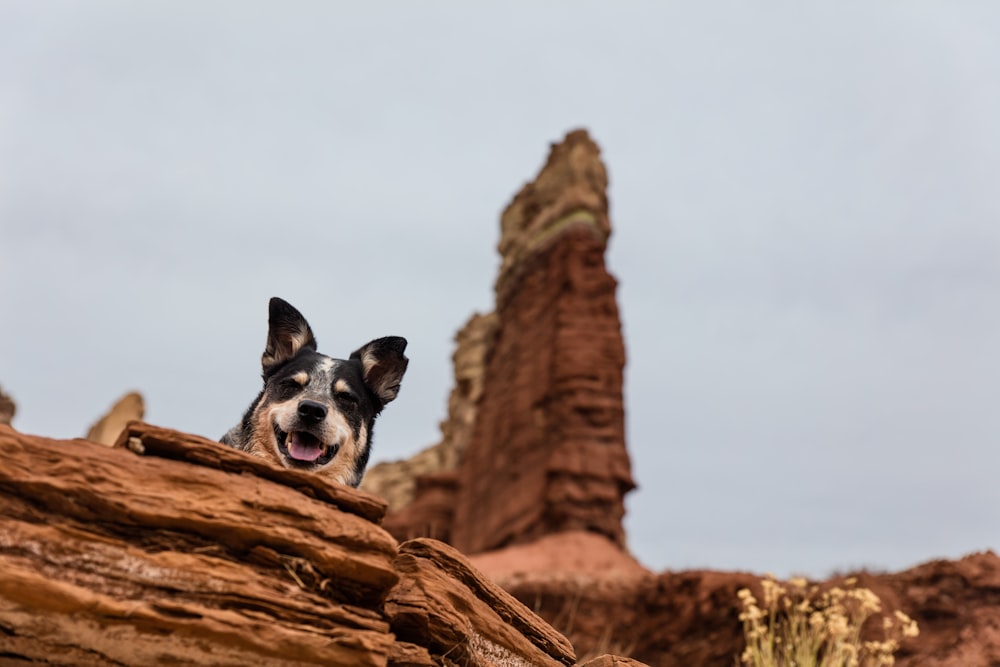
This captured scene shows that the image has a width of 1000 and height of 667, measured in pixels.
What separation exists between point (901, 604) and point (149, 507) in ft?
41.1

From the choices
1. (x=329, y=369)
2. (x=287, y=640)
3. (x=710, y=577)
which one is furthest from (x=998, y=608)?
(x=287, y=640)

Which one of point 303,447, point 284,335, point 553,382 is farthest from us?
point 553,382

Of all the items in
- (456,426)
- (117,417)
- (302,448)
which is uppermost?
(456,426)

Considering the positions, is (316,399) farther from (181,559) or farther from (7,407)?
(7,407)

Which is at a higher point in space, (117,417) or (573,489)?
(573,489)

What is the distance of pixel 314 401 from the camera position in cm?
548

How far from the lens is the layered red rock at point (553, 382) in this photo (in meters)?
22.5

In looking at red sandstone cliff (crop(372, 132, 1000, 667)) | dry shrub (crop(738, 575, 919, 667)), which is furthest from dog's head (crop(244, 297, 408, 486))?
red sandstone cliff (crop(372, 132, 1000, 667))

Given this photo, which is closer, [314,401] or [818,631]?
[314,401]

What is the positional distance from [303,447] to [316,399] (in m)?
0.28

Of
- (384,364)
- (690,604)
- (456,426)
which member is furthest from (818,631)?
(456,426)

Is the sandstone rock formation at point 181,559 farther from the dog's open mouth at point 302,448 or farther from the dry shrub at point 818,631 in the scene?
the dry shrub at point 818,631

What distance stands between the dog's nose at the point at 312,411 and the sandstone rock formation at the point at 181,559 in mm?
983

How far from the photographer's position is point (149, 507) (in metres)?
4.00
